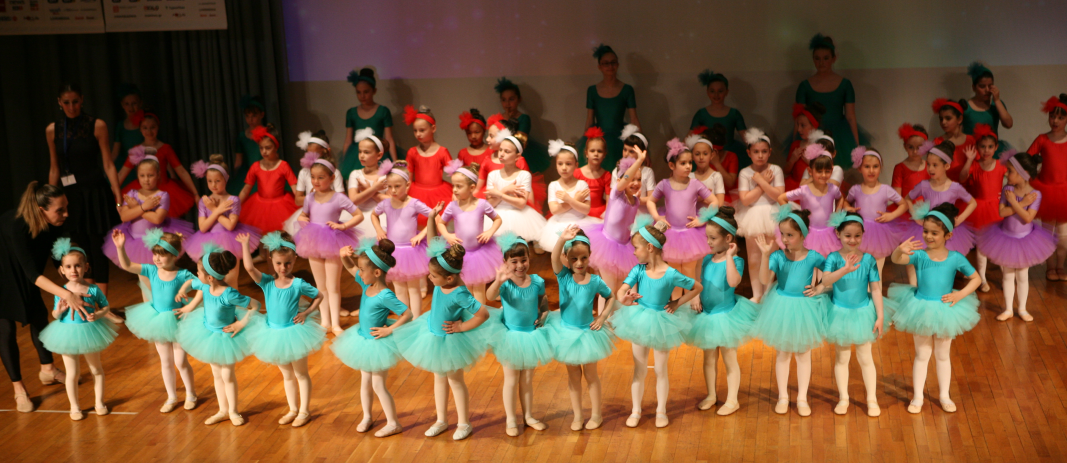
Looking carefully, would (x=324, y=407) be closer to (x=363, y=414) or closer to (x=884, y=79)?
(x=363, y=414)

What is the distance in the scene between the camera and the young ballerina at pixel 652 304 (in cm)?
370

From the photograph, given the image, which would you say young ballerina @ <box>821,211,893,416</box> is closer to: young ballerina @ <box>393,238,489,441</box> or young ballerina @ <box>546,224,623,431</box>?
young ballerina @ <box>546,224,623,431</box>

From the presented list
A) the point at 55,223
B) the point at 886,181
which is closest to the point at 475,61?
the point at 886,181

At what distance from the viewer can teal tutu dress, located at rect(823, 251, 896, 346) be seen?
12.4ft

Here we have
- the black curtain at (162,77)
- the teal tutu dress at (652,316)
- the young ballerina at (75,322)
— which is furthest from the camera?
the black curtain at (162,77)

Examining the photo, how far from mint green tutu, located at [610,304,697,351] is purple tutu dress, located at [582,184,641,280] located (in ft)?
3.54

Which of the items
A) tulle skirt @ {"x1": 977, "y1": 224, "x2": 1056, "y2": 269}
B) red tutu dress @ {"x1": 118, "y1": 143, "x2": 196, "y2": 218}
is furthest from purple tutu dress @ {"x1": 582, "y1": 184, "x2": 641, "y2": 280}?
red tutu dress @ {"x1": 118, "y1": 143, "x2": 196, "y2": 218}

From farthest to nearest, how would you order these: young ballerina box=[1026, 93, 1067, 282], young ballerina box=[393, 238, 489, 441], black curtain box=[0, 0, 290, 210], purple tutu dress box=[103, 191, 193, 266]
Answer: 1. black curtain box=[0, 0, 290, 210]
2. young ballerina box=[1026, 93, 1067, 282]
3. purple tutu dress box=[103, 191, 193, 266]
4. young ballerina box=[393, 238, 489, 441]

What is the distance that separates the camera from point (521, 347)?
3641 mm

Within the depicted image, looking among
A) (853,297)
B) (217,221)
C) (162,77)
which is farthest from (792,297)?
(162,77)

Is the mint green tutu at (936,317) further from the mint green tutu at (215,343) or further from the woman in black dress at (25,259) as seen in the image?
the woman in black dress at (25,259)

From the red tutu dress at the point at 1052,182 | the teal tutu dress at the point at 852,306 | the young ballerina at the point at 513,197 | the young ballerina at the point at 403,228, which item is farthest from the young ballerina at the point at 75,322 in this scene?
the red tutu dress at the point at 1052,182

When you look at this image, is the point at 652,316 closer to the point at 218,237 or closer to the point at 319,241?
the point at 319,241

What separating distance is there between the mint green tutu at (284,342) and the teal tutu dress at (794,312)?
194cm
